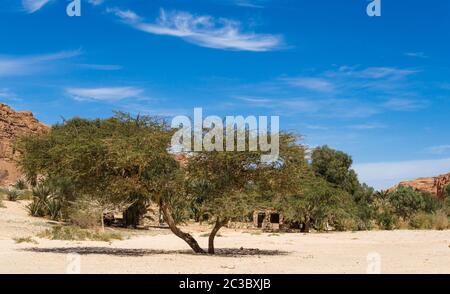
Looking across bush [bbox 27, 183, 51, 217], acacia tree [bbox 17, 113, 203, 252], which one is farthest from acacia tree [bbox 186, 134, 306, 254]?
bush [bbox 27, 183, 51, 217]

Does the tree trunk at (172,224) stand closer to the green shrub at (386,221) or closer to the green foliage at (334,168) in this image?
the green shrub at (386,221)

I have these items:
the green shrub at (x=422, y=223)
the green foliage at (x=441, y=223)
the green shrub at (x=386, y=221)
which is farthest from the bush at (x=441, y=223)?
the green shrub at (x=386, y=221)

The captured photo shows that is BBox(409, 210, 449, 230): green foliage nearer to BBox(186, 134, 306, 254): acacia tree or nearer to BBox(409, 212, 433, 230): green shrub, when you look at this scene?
BBox(409, 212, 433, 230): green shrub

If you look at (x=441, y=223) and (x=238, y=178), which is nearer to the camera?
(x=238, y=178)

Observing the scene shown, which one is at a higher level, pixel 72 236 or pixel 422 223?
pixel 422 223

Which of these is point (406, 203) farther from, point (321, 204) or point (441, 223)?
point (321, 204)

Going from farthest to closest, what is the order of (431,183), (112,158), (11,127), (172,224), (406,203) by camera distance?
(431,183), (11,127), (406,203), (172,224), (112,158)

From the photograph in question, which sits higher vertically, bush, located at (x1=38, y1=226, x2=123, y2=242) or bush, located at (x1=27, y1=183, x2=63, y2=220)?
bush, located at (x1=27, y1=183, x2=63, y2=220)

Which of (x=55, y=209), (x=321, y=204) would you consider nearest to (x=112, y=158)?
(x=55, y=209)

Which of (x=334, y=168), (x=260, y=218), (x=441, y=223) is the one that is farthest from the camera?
(x=260, y=218)

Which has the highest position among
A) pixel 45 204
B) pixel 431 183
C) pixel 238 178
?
pixel 431 183

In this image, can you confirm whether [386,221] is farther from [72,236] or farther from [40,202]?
[72,236]
